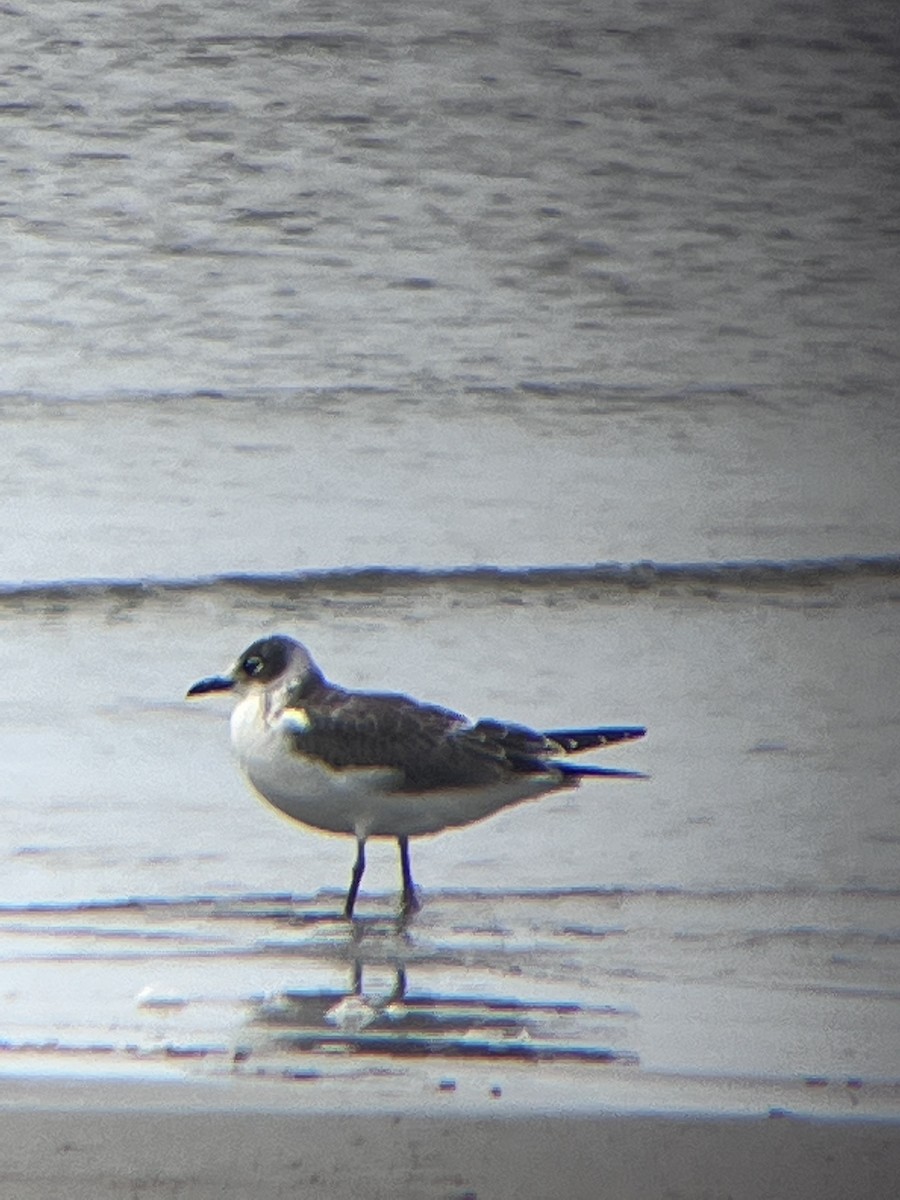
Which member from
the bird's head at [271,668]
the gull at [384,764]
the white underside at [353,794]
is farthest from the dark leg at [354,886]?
the bird's head at [271,668]

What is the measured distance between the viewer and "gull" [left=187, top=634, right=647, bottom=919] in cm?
416

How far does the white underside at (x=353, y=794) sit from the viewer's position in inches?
164

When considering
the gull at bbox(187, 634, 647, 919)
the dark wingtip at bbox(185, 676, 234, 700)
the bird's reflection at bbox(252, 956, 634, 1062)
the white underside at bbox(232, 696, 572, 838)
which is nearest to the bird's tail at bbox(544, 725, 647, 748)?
the gull at bbox(187, 634, 647, 919)

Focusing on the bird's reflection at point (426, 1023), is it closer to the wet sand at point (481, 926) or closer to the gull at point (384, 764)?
the wet sand at point (481, 926)

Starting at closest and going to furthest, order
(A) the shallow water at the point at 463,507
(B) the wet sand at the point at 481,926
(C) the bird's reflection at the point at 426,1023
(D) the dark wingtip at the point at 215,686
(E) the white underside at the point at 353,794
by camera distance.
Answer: (B) the wet sand at the point at 481,926
(C) the bird's reflection at the point at 426,1023
(A) the shallow water at the point at 463,507
(E) the white underside at the point at 353,794
(D) the dark wingtip at the point at 215,686

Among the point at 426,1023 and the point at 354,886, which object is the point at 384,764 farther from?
the point at 426,1023

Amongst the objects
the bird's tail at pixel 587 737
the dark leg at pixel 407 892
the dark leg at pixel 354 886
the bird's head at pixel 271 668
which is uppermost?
the bird's head at pixel 271 668

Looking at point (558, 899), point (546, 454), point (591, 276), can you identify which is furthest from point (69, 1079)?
point (591, 276)

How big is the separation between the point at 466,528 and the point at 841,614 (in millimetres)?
1372

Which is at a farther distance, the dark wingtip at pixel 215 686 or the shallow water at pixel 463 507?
the dark wingtip at pixel 215 686

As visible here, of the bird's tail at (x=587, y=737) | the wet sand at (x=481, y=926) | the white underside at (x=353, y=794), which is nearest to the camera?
the wet sand at (x=481, y=926)

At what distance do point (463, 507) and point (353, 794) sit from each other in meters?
3.50

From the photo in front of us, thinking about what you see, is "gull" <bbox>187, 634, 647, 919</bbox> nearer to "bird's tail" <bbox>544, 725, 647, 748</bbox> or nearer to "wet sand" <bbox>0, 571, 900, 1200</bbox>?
"bird's tail" <bbox>544, 725, 647, 748</bbox>

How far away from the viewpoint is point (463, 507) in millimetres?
7578
